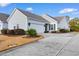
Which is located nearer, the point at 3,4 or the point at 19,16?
the point at 3,4

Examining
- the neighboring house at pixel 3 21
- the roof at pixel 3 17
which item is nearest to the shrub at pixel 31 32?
the neighboring house at pixel 3 21

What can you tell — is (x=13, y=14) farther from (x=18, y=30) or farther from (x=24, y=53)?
(x=24, y=53)

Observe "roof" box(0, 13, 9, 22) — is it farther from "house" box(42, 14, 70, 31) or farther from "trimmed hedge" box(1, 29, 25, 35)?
"house" box(42, 14, 70, 31)

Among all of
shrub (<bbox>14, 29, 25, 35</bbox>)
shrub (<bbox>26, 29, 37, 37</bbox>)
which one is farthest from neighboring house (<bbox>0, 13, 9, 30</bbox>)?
shrub (<bbox>26, 29, 37, 37</bbox>)

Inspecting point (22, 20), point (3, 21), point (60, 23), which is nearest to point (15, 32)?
point (22, 20)

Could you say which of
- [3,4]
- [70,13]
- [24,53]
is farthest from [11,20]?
[24,53]

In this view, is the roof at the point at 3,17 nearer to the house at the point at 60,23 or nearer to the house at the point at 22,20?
the house at the point at 22,20

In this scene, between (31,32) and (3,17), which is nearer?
(31,32)

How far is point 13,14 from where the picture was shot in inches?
472

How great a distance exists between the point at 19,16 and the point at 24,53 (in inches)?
172

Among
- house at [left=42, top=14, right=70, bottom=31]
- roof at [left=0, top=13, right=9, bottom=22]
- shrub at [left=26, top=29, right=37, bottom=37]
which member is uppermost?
roof at [left=0, top=13, right=9, bottom=22]

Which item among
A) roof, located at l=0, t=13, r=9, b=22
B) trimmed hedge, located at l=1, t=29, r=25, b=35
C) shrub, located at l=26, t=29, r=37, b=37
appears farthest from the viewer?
shrub, located at l=26, t=29, r=37, b=37

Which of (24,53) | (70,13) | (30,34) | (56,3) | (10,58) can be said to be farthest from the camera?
(30,34)

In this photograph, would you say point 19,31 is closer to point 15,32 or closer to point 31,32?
point 15,32
